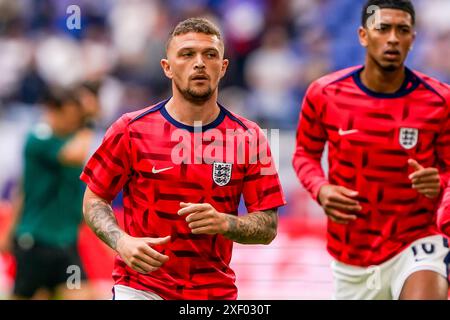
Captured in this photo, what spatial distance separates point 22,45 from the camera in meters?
14.7

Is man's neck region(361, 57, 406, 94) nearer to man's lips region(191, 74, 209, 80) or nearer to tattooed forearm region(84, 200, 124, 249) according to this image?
man's lips region(191, 74, 209, 80)

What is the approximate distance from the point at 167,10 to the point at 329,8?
6.48 feet

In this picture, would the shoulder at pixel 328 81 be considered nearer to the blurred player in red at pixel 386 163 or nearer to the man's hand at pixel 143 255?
the blurred player in red at pixel 386 163

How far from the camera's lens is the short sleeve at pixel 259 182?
616 cm

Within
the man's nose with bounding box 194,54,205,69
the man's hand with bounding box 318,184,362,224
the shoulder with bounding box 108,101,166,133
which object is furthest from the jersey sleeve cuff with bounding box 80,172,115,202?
the man's hand with bounding box 318,184,362,224

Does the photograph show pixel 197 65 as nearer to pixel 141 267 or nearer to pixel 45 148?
pixel 141 267

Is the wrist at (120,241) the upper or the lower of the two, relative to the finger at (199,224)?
lower

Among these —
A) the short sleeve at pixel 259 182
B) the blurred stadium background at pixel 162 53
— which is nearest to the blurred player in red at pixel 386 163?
the short sleeve at pixel 259 182

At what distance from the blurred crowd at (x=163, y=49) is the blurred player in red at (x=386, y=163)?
5169 mm

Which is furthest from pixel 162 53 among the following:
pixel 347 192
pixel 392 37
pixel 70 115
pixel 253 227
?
pixel 253 227

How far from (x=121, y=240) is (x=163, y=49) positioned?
312 inches

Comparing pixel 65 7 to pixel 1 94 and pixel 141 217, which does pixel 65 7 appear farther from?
pixel 141 217
